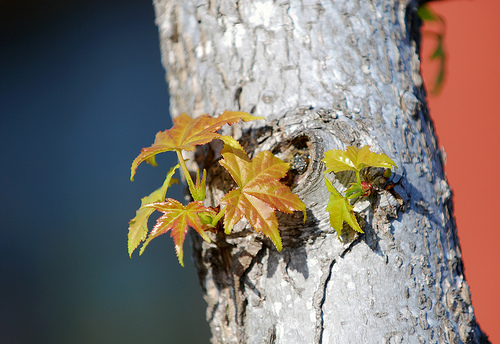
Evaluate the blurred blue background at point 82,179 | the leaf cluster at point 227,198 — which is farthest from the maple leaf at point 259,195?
the blurred blue background at point 82,179

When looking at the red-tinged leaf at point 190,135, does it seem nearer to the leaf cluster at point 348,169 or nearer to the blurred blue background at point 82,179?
the leaf cluster at point 348,169

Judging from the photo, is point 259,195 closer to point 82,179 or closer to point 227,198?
point 227,198

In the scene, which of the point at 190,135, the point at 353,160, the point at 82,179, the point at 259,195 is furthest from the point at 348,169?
the point at 82,179

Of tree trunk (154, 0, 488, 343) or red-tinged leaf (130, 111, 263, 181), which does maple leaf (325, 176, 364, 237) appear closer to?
tree trunk (154, 0, 488, 343)

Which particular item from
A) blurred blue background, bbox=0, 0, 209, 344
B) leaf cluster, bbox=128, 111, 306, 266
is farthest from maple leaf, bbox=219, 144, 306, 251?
blurred blue background, bbox=0, 0, 209, 344

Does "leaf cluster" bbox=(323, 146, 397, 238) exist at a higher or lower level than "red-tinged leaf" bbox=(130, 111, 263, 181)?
lower

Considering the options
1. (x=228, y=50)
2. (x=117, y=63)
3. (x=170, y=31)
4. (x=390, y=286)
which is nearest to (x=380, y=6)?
(x=228, y=50)
